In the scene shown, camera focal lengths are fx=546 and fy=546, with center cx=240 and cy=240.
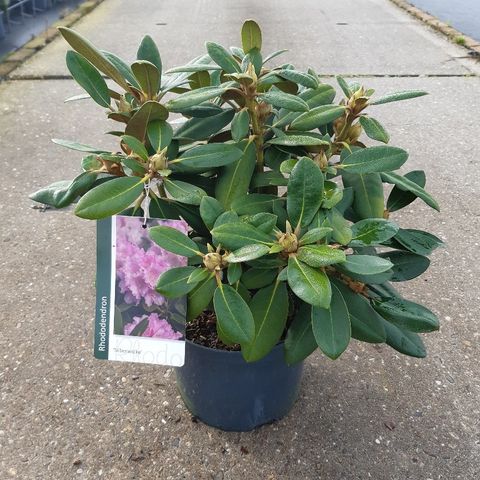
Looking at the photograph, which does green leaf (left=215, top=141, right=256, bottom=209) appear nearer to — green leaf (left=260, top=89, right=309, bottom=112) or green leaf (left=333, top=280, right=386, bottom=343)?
green leaf (left=260, top=89, right=309, bottom=112)

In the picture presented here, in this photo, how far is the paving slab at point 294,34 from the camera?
168 inches

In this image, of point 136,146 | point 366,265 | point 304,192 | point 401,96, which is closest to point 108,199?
point 136,146

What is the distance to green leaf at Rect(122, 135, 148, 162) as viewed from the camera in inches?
37.3

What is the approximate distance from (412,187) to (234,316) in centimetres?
45

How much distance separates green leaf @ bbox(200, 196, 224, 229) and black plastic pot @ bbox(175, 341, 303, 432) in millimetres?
382

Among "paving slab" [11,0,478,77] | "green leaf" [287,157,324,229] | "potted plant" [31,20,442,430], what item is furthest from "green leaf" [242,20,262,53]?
"paving slab" [11,0,478,77]

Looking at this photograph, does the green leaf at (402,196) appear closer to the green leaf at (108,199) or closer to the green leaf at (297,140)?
the green leaf at (297,140)

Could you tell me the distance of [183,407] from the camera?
152 centimetres

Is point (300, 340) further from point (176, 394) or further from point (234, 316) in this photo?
point (176, 394)

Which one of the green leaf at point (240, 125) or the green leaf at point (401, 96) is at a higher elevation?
the green leaf at point (401, 96)

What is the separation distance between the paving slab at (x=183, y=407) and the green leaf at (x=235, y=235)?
2.32 feet

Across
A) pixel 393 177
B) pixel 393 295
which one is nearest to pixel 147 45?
pixel 393 177

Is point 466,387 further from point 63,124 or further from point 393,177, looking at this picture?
point 63,124


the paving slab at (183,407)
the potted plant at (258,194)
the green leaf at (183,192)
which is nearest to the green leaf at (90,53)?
the potted plant at (258,194)
